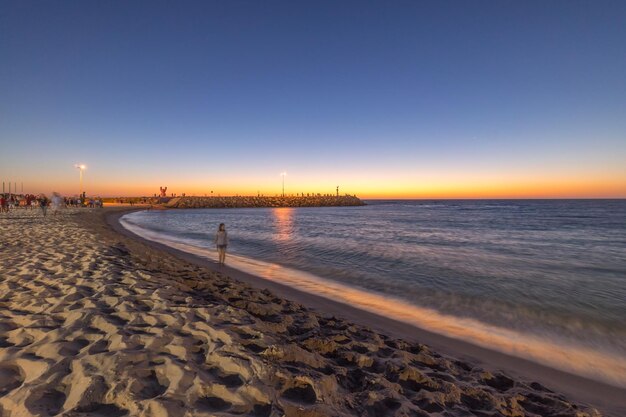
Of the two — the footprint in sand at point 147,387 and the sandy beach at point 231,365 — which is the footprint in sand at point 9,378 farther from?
the footprint in sand at point 147,387

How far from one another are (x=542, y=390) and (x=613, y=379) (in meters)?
1.93

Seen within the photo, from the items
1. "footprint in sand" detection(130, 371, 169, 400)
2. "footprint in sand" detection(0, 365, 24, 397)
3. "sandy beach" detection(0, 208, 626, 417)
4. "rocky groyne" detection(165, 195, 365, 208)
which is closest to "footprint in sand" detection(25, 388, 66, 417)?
"sandy beach" detection(0, 208, 626, 417)

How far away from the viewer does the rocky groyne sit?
10694cm

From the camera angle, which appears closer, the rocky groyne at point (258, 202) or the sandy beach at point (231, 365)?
the sandy beach at point (231, 365)

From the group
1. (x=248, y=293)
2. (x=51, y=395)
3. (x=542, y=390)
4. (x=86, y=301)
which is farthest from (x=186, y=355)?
(x=542, y=390)

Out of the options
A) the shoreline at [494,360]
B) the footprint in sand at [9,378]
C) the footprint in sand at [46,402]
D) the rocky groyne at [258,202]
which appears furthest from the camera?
the rocky groyne at [258,202]

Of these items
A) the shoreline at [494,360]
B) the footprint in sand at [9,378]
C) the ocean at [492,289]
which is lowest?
the ocean at [492,289]

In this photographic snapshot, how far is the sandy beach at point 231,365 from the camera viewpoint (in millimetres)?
2941

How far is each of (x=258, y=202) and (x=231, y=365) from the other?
396 feet

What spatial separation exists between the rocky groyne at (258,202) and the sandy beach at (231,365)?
103 m

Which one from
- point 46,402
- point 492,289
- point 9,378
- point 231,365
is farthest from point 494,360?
point 9,378

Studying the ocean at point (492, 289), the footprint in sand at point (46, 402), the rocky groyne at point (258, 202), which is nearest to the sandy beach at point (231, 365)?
the footprint in sand at point (46, 402)

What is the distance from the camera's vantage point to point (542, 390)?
4.28 m

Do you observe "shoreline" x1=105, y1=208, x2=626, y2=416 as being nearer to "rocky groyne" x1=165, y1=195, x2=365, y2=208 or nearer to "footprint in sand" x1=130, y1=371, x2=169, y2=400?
"footprint in sand" x1=130, y1=371, x2=169, y2=400
